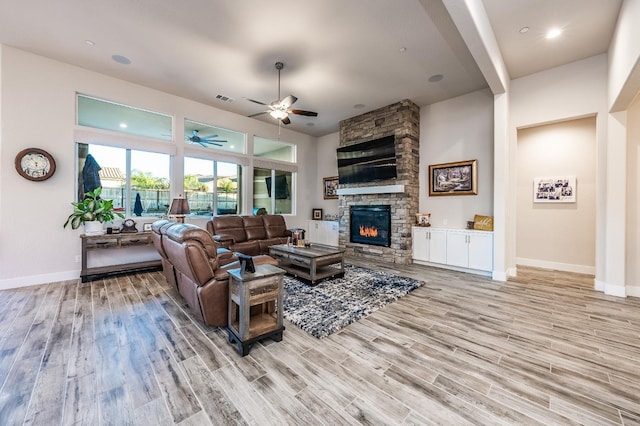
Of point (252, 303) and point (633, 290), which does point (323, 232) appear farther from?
point (633, 290)

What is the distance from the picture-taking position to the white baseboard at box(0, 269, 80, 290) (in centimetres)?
376

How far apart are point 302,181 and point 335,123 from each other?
1.96 meters

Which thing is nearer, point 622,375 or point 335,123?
point 622,375

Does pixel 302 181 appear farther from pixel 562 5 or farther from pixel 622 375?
pixel 622 375

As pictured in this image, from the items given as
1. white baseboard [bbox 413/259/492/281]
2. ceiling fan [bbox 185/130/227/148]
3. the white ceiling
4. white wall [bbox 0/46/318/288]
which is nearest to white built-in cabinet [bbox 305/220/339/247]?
white baseboard [bbox 413/259/492/281]

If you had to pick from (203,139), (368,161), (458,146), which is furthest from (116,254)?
(458,146)

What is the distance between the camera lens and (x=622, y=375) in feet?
6.19

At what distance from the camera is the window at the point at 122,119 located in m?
4.45

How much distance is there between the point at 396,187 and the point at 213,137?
4158 millimetres

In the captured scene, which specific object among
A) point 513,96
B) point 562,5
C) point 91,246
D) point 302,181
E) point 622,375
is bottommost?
point 622,375

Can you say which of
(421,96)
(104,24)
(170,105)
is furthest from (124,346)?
(421,96)

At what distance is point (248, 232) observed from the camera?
5719mm

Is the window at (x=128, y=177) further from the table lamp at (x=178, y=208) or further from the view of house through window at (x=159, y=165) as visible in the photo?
the table lamp at (x=178, y=208)

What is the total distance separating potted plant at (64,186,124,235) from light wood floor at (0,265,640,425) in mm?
1358
